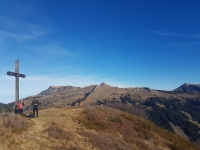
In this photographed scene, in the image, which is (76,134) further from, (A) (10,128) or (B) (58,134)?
(A) (10,128)

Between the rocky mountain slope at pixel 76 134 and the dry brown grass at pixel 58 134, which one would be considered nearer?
the rocky mountain slope at pixel 76 134

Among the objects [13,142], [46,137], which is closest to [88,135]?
[46,137]

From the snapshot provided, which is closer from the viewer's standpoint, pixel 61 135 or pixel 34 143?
pixel 34 143

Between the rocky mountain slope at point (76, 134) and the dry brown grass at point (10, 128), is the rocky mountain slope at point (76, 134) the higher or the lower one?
the lower one

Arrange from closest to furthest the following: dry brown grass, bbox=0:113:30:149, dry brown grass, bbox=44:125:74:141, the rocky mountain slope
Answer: dry brown grass, bbox=0:113:30:149 → the rocky mountain slope → dry brown grass, bbox=44:125:74:141

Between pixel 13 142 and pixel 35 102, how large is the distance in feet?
41.4

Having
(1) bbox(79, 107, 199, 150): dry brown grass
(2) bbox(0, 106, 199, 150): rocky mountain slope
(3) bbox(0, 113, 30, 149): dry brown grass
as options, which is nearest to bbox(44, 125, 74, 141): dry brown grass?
(2) bbox(0, 106, 199, 150): rocky mountain slope

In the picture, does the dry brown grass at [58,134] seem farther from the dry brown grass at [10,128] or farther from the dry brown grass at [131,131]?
the dry brown grass at [131,131]

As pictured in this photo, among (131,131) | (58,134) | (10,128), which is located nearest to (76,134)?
(58,134)

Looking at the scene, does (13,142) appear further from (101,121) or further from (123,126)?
(123,126)

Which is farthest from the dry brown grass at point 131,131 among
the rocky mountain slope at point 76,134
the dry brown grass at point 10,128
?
the dry brown grass at point 10,128

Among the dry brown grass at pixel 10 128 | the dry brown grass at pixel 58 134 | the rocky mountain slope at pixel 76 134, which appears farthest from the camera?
the dry brown grass at pixel 58 134

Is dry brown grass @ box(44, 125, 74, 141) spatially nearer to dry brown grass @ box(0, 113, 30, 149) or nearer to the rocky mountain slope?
the rocky mountain slope

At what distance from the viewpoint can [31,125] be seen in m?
20.1
